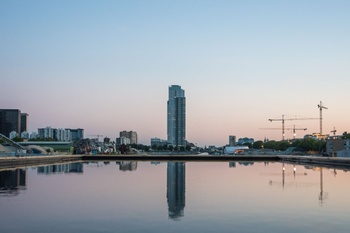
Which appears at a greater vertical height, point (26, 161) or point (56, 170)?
point (26, 161)

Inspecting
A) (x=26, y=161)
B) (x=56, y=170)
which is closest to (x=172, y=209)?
(x=56, y=170)

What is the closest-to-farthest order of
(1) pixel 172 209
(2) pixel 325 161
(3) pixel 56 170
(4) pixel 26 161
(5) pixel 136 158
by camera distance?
(1) pixel 172 209, (3) pixel 56 170, (4) pixel 26 161, (2) pixel 325 161, (5) pixel 136 158

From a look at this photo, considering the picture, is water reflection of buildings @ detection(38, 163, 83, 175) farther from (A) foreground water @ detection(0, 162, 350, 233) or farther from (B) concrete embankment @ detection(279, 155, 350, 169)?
(B) concrete embankment @ detection(279, 155, 350, 169)

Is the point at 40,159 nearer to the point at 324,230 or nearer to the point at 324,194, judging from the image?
the point at 324,194

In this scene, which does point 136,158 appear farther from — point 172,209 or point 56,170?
point 172,209

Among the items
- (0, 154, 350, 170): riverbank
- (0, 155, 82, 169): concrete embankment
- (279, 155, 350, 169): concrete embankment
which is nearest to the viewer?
(0, 155, 82, 169): concrete embankment

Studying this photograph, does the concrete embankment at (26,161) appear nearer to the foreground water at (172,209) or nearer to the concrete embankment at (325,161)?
the foreground water at (172,209)

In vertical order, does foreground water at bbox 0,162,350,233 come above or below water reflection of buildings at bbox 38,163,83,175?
above

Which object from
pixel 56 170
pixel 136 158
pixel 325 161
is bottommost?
pixel 136 158

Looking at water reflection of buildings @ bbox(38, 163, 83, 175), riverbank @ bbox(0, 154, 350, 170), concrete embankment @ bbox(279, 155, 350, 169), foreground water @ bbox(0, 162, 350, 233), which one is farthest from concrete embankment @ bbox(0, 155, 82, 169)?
concrete embankment @ bbox(279, 155, 350, 169)

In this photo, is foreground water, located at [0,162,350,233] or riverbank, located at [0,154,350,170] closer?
foreground water, located at [0,162,350,233]

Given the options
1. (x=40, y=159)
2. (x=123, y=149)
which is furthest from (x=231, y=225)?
(x=123, y=149)

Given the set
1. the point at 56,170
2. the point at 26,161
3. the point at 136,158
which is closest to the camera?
the point at 56,170

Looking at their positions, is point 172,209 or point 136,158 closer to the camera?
point 172,209
